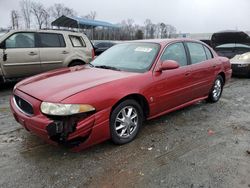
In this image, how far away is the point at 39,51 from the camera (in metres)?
7.55

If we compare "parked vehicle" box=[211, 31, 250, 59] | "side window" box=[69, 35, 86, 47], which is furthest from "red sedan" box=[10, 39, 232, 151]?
"parked vehicle" box=[211, 31, 250, 59]

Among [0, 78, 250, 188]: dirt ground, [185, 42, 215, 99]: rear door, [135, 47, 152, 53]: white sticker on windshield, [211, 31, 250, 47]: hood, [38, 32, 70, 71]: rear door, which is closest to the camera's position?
[0, 78, 250, 188]: dirt ground

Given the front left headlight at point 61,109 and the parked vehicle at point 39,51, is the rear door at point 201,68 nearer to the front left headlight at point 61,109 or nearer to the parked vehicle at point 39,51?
the front left headlight at point 61,109

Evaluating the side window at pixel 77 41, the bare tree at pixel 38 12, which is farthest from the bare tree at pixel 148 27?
the side window at pixel 77 41

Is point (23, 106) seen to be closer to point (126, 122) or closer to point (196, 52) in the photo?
point (126, 122)

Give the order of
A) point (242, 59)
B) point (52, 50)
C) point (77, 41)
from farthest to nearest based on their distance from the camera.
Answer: point (242, 59)
point (77, 41)
point (52, 50)

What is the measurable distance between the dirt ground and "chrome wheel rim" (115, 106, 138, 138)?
0.19 meters

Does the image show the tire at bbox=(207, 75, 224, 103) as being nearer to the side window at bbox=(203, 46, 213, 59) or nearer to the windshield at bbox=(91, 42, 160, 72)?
the side window at bbox=(203, 46, 213, 59)

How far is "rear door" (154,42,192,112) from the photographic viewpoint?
14.0 ft

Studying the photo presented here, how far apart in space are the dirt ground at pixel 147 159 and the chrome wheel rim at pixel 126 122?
190 millimetres

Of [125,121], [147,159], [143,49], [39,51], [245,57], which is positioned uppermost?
[143,49]

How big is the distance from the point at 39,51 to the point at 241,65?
277 inches

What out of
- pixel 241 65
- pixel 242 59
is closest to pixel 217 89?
pixel 241 65

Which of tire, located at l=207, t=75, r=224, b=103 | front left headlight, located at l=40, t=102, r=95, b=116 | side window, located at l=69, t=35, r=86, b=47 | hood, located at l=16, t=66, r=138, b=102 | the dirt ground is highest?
side window, located at l=69, t=35, r=86, b=47
